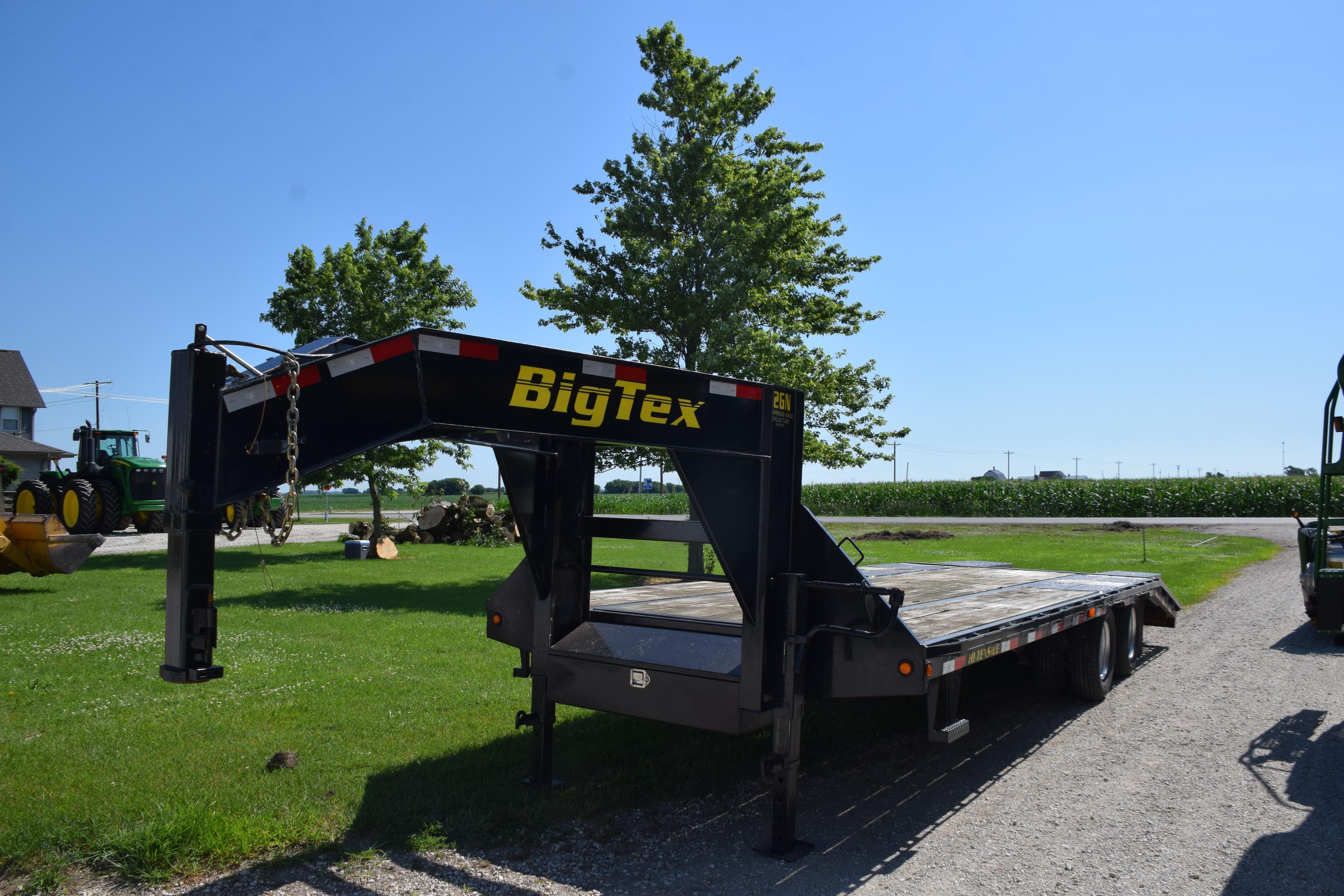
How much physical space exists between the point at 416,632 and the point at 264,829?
242 inches

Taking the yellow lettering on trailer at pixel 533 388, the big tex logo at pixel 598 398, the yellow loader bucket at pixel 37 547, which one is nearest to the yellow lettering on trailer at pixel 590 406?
the big tex logo at pixel 598 398

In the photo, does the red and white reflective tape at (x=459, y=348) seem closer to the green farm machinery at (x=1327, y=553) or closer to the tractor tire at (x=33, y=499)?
the green farm machinery at (x=1327, y=553)

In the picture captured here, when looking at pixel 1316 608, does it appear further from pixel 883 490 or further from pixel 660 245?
pixel 883 490

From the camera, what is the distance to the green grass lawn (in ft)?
14.9

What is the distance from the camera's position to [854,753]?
6.17 meters

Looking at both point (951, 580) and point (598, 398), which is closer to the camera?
point (598, 398)

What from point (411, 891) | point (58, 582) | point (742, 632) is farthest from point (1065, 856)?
point (58, 582)

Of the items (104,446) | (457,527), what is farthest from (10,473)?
(457,527)

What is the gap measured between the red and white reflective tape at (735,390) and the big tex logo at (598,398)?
0.14 m

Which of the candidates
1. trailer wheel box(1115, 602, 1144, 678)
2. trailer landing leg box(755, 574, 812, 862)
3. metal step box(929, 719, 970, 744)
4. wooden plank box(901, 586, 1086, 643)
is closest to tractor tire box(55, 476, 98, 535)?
wooden plank box(901, 586, 1086, 643)

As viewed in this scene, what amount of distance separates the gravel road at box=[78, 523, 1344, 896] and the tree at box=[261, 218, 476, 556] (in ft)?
52.5

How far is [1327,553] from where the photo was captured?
7.80 m

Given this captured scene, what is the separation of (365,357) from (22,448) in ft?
149

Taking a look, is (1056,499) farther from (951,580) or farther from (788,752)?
(788,752)
